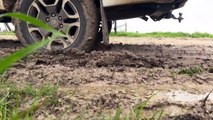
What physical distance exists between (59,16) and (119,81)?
189cm

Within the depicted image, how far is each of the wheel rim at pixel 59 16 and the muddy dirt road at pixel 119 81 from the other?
0.83ft

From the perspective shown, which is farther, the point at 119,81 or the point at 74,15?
the point at 74,15

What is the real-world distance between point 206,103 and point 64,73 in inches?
57.0

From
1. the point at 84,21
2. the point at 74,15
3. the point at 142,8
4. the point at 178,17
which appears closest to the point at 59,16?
the point at 74,15

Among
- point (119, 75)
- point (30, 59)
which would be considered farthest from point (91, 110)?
point (30, 59)

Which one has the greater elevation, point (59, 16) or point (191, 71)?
point (59, 16)

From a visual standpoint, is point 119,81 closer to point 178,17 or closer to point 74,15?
point 74,15

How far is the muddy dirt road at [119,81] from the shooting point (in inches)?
121

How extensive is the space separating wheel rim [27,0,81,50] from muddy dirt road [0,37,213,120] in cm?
25

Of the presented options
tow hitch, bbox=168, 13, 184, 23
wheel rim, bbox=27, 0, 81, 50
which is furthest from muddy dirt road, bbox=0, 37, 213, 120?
tow hitch, bbox=168, 13, 184, 23

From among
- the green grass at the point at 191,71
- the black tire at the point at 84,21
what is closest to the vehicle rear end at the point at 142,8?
the black tire at the point at 84,21

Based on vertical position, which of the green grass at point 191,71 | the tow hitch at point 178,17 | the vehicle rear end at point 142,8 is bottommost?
the green grass at point 191,71

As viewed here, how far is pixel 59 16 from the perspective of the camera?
545 centimetres

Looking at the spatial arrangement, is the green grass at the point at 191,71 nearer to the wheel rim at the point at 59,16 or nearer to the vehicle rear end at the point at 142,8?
the vehicle rear end at the point at 142,8
